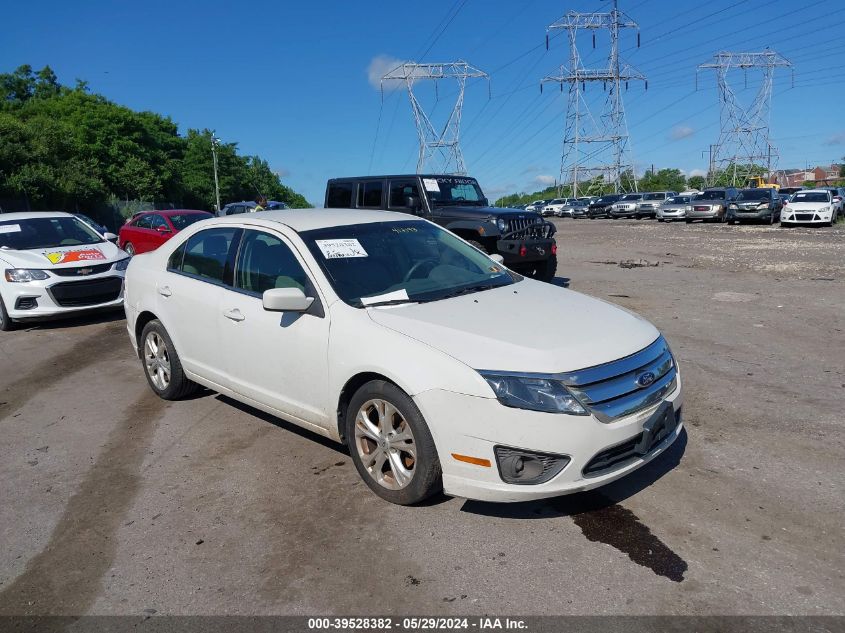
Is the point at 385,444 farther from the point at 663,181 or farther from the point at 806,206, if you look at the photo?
the point at 663,181

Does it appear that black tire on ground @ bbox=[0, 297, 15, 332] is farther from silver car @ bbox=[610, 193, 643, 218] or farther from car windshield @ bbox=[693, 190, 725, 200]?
silver car @ bbox=[610, 193, 643, 218]

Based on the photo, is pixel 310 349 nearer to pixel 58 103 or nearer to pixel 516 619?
pixel 516 619

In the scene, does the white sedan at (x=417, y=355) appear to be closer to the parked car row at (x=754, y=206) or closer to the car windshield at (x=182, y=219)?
the car windshield at (x=182, y=219)

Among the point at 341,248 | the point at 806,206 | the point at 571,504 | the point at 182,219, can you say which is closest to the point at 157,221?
the point at 182,219

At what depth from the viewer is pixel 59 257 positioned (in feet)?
31.5

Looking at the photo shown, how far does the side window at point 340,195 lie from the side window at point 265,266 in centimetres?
725

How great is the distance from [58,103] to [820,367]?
58214 mm

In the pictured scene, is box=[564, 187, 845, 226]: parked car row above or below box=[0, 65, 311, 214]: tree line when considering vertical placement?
below

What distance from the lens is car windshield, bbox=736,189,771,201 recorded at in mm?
31897

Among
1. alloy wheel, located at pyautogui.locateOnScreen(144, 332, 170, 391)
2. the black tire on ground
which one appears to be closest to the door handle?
alloy wheel, located at pyautogui.locateOnScreen(144, 332, 170, 391)

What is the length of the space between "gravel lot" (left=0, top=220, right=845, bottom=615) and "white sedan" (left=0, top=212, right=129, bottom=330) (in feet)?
11.9

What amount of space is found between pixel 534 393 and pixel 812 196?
103 ft

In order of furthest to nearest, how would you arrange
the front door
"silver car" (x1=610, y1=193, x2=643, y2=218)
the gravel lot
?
"silver car" (x1=610, y1=193, x2=643, y2=218) < the front door < the gravel lot

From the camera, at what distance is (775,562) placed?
3.14m
